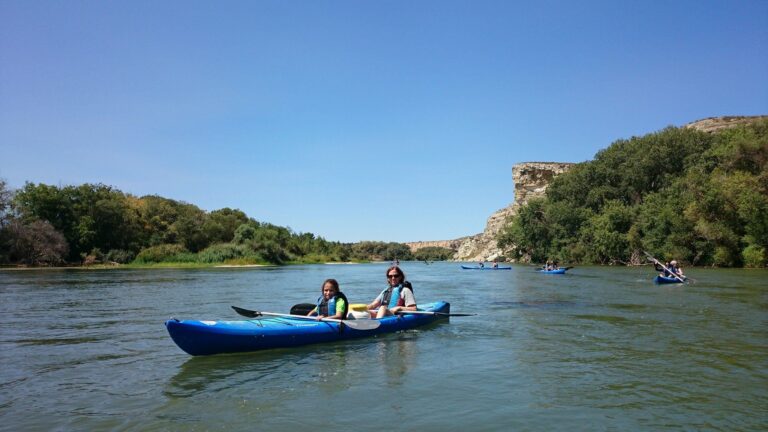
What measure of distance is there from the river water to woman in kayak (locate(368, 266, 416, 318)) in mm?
704

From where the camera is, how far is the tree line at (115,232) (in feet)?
150

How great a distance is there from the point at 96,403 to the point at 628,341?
8764 mm

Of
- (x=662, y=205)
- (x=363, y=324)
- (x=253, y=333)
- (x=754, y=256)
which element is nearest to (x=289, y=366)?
(x=253, y=333)

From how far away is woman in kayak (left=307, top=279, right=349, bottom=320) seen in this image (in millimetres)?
9688

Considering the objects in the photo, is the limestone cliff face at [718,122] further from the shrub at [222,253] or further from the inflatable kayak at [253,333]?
the inflatable kayak at [253,333]

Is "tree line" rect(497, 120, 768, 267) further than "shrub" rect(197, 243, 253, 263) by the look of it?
No

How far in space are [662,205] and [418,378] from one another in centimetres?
4511

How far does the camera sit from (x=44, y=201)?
49.5 m

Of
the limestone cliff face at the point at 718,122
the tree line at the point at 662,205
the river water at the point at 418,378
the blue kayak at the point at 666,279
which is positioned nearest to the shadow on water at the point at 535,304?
the river water at the point at 418,378

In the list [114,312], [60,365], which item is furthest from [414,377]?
[114,312]

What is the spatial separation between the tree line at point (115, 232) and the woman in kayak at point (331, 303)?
45671mm

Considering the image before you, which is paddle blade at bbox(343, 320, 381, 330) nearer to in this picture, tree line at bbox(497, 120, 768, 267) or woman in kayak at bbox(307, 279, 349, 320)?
woman in kayak at bbox(307, 279, 349, 320)

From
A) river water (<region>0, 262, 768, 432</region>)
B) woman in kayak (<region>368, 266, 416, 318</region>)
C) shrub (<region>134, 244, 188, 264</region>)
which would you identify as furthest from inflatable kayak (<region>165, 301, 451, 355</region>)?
shrub (<region>134, 244, 188, 264</region>)

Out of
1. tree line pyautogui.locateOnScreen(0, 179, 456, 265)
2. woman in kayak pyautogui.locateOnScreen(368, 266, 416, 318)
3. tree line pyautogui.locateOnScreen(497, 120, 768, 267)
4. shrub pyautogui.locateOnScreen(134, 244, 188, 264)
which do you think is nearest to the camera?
woman in kayak pyautogui.locateOnScreen(368, 266, 416, 318)
